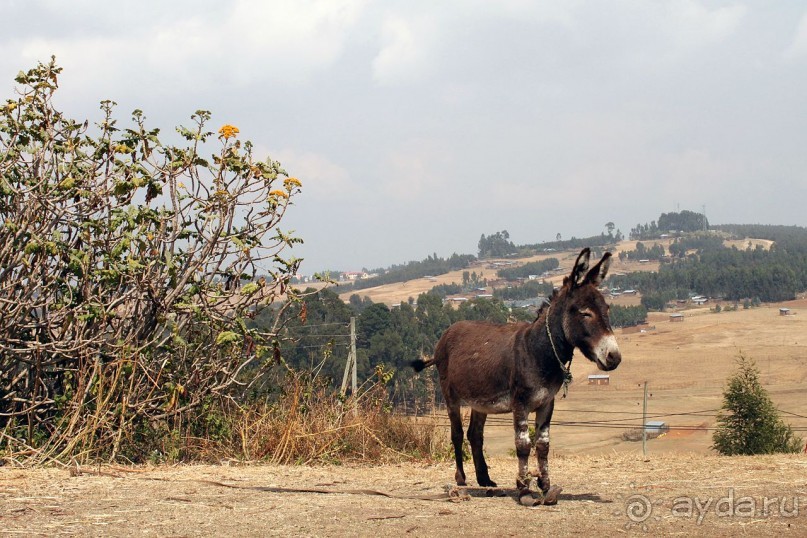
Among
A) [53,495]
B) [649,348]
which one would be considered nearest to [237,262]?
[53,495]

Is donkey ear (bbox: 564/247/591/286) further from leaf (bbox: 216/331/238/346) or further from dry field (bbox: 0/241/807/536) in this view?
leaf (bbox: 216/331/238/346)

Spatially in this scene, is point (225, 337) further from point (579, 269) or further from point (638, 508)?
→ point (638, 508)

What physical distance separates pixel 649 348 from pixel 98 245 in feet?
378

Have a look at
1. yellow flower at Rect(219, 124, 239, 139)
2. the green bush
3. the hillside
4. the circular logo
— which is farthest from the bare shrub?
the hillside

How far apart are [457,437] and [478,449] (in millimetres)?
404

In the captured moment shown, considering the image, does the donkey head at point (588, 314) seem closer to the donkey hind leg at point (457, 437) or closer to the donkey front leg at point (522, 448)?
the donkey front leg at point (522, 448)

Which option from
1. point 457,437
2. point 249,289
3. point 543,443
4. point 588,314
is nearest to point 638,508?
point 543,443

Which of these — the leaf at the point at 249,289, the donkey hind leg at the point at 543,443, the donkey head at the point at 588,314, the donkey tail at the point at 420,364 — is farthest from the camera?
the leaf at the point at 249,289

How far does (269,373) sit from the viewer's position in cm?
1414

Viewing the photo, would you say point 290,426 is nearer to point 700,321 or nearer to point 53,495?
point 53,495

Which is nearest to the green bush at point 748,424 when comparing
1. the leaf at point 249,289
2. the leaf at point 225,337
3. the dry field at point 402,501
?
the dry field at point 402,501

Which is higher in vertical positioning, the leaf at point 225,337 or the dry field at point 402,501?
the leaf at point 225,337

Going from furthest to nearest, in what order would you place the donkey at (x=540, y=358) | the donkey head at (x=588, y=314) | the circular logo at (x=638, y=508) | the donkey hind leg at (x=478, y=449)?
1. the donkey hind leg at (x=478, y=449)
2. the donkey at (x=540, y=358)
3. the donkey head at (x=588, y=314)
4. the circular logo at (x=638, y=508)

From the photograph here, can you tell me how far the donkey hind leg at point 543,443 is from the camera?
27.6 feet
